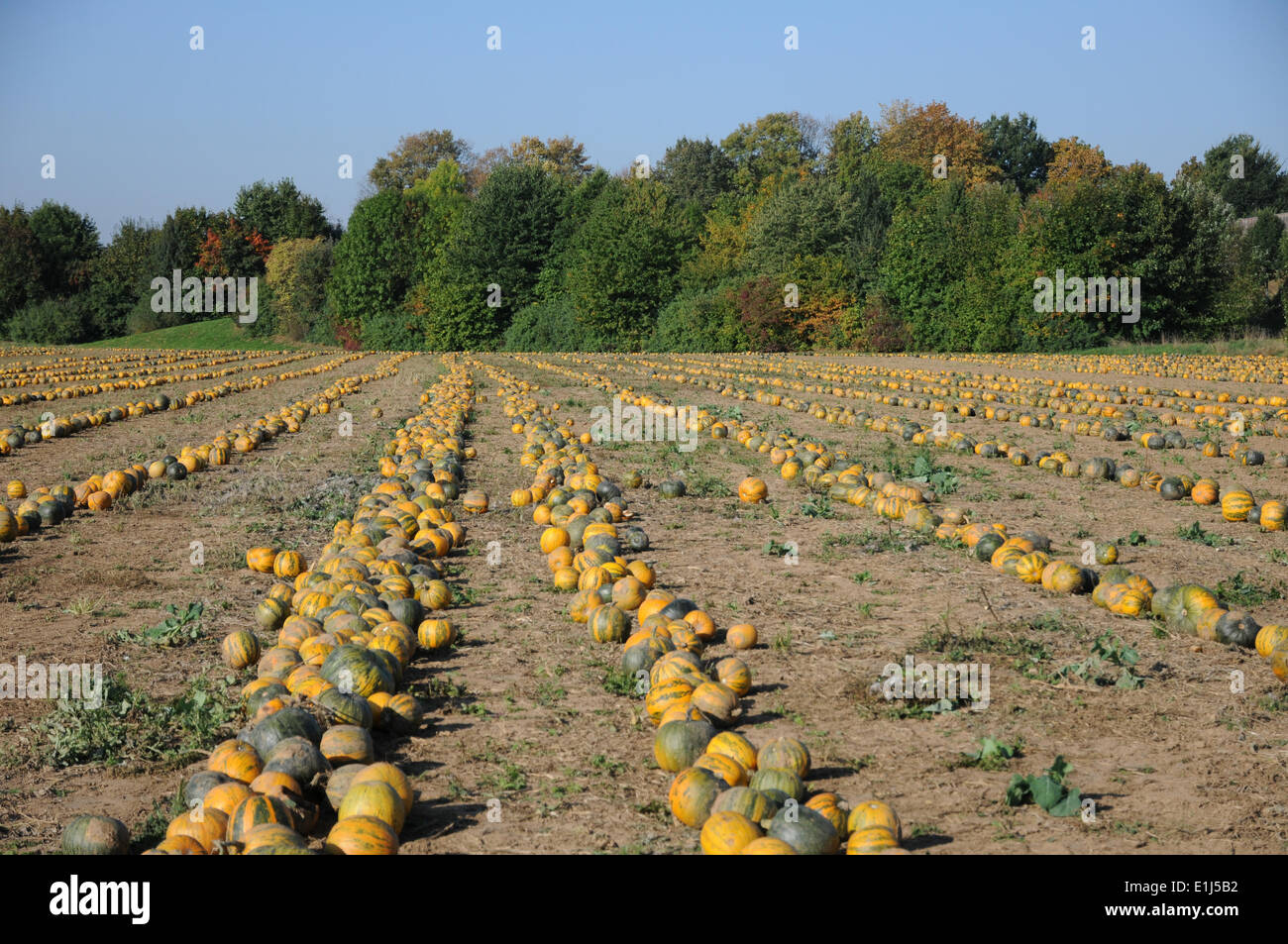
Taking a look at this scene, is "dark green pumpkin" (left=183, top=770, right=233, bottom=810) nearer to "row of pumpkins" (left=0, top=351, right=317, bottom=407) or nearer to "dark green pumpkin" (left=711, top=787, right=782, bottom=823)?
"dark green pumpkin" (left=711, top=787, right=782, bottom=823)

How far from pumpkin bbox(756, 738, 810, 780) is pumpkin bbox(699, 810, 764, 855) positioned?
0.49 meters

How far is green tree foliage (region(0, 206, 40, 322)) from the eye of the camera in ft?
235

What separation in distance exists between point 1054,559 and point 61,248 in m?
84.8

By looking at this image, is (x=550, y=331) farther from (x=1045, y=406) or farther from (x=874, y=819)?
(x=874, y=819)

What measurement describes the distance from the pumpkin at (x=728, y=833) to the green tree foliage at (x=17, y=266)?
268ft

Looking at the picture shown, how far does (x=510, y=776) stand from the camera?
4.46 metres

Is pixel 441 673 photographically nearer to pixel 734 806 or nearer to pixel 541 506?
pixel 734 806

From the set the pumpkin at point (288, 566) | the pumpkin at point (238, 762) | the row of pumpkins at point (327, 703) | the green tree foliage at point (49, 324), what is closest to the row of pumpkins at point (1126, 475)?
the row of pumpkins at point (327, 703)

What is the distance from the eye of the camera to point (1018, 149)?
82.7 m

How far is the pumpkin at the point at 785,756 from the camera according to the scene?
4.15 metres

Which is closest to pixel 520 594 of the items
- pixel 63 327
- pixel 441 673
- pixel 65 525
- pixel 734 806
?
pixel 441 673

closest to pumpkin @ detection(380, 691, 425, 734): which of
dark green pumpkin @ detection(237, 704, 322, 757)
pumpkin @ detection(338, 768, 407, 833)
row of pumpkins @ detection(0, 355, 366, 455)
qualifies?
dark green pumpkin @ detection(237, 704, 322, 757)

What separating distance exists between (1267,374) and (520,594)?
24.1m

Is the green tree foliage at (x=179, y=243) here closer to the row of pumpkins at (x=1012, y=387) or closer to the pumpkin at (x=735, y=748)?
the row of pumpkins at (x=1012, y=387)
